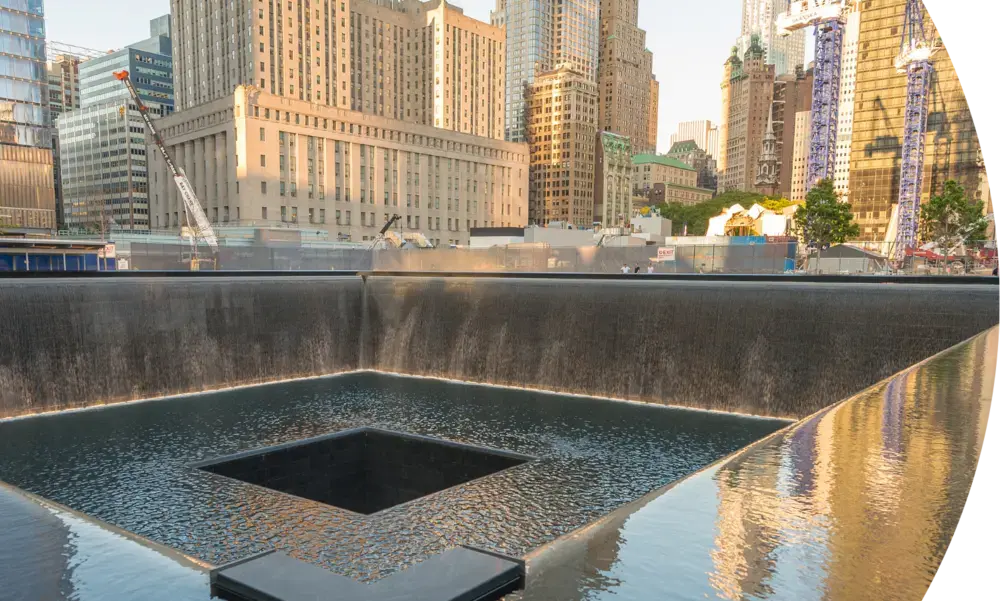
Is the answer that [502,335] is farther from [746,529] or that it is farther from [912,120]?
[912,120]

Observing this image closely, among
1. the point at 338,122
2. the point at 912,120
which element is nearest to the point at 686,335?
the point at 912,120

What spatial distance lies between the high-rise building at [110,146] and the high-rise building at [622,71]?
110 metres

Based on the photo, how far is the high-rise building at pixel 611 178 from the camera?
521 feet

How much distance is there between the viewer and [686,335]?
19406 mm

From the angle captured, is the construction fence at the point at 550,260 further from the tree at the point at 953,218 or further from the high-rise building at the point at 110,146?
the high-rise building at the point at 110,146

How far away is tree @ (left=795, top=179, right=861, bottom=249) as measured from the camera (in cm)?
5722

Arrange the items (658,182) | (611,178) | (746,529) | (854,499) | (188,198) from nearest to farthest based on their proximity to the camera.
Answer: (746,529)
(854,499)
(188,198)
(611,178)
(658,182)

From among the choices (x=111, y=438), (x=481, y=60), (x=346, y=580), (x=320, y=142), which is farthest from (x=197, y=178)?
(x=346, y=580)

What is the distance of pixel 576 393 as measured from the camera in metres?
20.7

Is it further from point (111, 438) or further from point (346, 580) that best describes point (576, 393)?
point (346, 580)

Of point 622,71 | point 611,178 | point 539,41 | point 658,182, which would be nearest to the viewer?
point 611,178

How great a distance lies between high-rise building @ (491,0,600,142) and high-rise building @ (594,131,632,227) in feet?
74.9

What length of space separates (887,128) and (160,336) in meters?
84.6

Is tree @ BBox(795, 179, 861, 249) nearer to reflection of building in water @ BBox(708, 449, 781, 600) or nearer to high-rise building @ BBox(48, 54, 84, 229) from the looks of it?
reflection of building in water @ BBox(708, 449, 781, 600)
